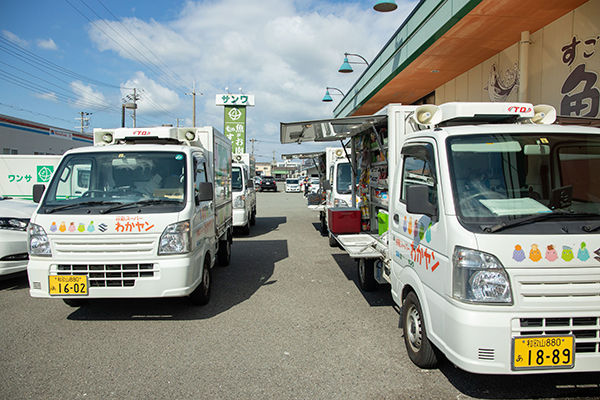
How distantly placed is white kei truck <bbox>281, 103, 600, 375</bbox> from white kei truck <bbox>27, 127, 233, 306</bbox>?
2.53 meters

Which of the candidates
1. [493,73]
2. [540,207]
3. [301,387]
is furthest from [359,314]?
[493,73]

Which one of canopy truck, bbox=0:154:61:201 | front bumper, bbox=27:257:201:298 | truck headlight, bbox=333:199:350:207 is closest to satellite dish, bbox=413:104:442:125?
front bumper, bbox=27:257:201:298

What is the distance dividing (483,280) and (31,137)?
1307 inches

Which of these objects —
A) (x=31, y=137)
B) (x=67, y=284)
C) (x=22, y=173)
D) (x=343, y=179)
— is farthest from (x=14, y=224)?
(x=31, y=137)

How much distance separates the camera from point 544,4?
6168mm

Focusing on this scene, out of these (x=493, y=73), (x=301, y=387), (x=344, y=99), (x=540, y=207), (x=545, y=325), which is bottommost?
(x=301, y=387)

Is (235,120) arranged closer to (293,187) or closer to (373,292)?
(293,187)

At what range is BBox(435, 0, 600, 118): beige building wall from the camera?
605 cm

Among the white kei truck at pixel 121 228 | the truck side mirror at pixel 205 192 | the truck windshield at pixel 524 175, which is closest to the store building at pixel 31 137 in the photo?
the white kei truck at pixel 121 228

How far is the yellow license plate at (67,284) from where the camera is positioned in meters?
4.31

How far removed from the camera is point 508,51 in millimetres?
8242

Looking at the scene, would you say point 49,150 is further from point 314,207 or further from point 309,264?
point 309,264

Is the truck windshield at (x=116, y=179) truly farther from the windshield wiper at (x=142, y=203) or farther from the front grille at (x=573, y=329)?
the front grille at (x=573, y=329)

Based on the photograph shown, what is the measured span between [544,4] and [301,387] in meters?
6.84
